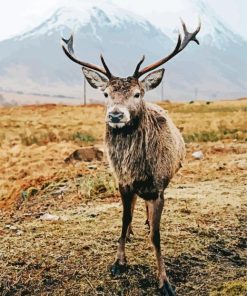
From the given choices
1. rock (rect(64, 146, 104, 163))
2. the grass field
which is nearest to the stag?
the grass field

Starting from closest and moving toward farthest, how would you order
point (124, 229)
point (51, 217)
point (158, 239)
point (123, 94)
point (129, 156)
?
point (123, 94) < point (158, 239) < point (129, 156) < point (124, 229) < point (51, 217)

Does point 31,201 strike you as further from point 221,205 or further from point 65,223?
point 221,205

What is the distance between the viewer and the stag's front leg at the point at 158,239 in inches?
277

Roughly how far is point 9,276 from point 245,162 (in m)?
9.18

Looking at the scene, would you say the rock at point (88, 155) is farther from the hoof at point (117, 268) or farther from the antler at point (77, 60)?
the hoof at point (117, 268)

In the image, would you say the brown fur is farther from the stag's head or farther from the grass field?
the grass field

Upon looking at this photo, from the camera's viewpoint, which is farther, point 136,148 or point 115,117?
point 136,148

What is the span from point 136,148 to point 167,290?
1.79m

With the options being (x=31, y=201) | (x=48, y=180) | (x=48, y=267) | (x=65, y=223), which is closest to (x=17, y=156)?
(x=48, y=180)

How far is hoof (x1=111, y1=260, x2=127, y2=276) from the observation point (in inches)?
296

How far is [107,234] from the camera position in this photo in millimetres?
8914

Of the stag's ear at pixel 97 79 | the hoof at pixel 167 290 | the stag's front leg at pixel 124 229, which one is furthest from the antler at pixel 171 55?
the hoof at pixel 167 290

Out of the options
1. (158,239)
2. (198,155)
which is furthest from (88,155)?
(158,239)

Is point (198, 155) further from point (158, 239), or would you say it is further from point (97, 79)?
point (158, 239)
